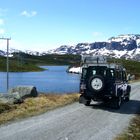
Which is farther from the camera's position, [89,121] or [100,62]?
[100,62]

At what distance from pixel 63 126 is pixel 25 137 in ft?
11.4

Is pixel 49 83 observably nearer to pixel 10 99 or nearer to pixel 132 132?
pixel 10 99

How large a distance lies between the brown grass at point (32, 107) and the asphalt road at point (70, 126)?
42.4 inches

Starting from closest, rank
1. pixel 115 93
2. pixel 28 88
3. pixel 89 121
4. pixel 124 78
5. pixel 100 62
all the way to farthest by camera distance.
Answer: pixel 89 121 → pixel 115 93 → pixel 100 62 → pixel 124 78 → pixel 28 88

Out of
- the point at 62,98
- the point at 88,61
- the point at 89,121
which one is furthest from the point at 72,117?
the point at 62,98

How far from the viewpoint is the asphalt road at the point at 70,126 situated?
640 inches

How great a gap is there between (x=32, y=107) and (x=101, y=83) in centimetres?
514

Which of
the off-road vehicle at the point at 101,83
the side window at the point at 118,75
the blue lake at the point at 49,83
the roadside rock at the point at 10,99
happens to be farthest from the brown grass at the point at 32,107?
the blue lake at the point at 49,83

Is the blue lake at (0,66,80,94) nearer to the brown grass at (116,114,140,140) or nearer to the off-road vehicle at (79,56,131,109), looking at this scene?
the off-road vehicle at (79,56,131,109)

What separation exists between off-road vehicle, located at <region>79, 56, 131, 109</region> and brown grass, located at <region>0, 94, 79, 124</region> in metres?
2.60

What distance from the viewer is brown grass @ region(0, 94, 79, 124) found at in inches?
875

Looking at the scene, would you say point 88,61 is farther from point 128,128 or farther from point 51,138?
point 51,138

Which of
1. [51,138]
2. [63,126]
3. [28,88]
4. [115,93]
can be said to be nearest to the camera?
[51,138]

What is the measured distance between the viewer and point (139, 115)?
2550 centimetres
